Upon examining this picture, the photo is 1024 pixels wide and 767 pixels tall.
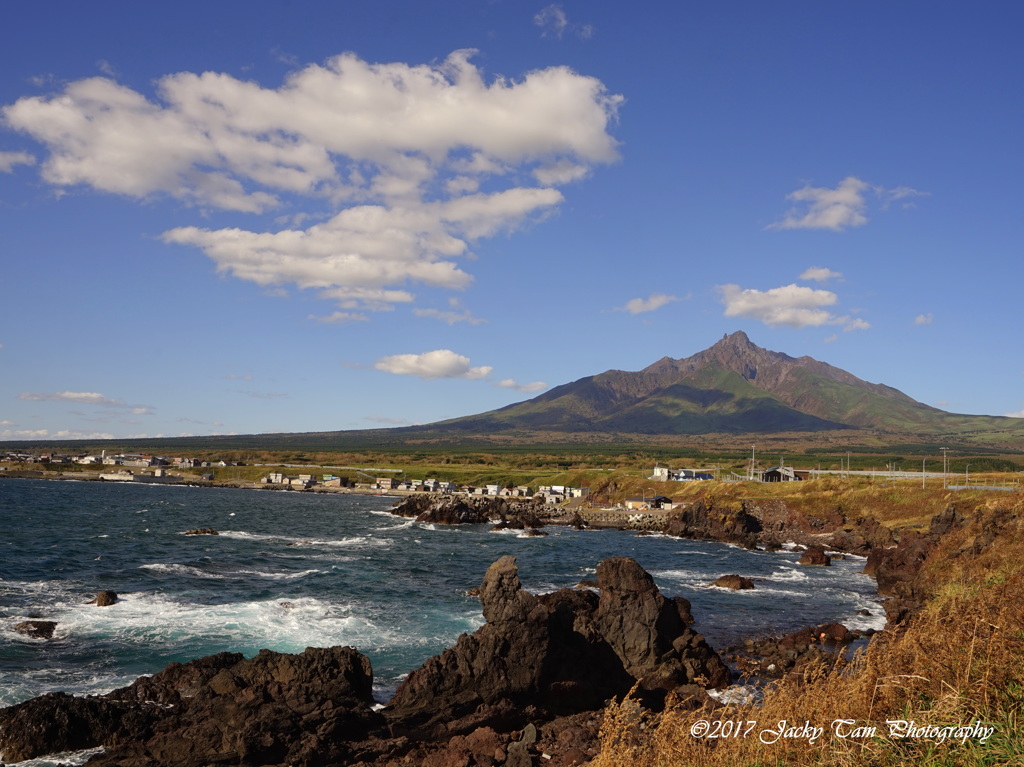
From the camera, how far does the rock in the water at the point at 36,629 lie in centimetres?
2928

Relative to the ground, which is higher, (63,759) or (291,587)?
(63,759)

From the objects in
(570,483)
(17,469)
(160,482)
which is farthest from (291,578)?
(17,469)

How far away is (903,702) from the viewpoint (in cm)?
993

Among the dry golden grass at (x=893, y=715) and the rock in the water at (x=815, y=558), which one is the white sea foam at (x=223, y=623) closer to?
the dry golden grass at (x=893, y=715)

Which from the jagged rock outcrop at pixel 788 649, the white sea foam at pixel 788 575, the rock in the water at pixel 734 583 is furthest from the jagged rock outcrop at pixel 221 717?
the white sea foam at pixel 788 575

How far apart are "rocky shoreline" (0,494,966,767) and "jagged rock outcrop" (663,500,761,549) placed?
56.8 metres

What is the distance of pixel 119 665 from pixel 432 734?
13.8 metres

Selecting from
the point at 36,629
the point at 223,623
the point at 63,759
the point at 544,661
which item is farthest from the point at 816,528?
the point at 63,759

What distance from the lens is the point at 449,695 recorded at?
22016 millimetres

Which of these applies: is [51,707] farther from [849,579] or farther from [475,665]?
[849,579]

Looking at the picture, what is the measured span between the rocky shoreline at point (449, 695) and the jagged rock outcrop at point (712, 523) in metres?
56.8

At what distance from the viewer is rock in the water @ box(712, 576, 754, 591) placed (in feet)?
156

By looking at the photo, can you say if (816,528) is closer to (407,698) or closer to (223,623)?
(223,623)

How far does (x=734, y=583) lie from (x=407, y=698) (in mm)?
32140
